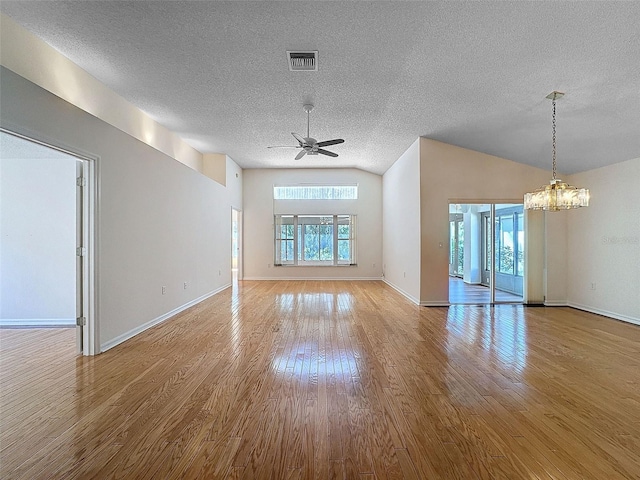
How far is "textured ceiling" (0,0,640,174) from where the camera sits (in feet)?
9.52

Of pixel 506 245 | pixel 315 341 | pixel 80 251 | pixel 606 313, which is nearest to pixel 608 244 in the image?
pixel 606 313

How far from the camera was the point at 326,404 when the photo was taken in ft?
8.16

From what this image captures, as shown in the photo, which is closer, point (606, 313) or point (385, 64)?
point (385, 64)

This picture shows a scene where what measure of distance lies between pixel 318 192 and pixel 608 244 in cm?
689

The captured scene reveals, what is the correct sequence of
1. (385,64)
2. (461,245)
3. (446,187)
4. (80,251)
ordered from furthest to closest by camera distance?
1. (461,245)
2. (446,187)
3. (385,64)
4. (80,251)

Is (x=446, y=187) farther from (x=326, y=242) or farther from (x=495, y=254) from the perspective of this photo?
(x=326, y=242)

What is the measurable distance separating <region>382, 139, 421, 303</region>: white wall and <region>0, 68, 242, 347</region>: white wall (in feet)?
13.9

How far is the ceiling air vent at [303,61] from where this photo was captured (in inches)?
140

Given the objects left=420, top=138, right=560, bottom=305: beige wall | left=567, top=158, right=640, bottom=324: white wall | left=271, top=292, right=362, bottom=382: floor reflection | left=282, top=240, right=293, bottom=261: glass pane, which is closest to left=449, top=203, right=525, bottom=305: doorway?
left=420, top=138, right=560, bottom=305: beige wall

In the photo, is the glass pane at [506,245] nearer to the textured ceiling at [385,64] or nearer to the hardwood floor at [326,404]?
the textured ceiling at [385,64]

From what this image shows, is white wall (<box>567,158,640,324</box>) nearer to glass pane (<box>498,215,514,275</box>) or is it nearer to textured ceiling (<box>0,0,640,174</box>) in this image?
textured ceiling (<box>0,0,640,174</box>)

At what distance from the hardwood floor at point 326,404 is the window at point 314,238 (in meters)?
5.73

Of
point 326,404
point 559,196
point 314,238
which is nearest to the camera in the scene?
point 326,404

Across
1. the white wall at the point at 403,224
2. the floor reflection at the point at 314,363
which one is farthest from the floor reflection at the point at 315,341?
the white wall at the point at 403,224
